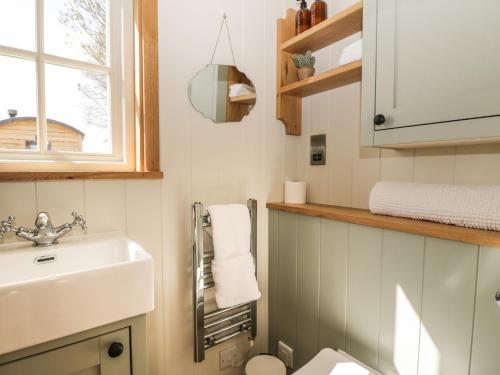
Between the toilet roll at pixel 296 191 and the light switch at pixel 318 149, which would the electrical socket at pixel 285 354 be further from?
the light switch at pixel 318 149

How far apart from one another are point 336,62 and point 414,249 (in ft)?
2.91

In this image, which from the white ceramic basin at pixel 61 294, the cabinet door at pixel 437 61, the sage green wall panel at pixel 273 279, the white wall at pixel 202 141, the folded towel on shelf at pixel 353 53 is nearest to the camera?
the white ceramic basin at pixel 61 294

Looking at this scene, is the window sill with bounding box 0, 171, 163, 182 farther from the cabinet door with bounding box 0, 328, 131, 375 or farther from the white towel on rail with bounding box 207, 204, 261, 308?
the cabinet door with bounding box 0, 328, 131, 375

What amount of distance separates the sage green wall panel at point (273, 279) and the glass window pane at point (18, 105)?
1025 mm

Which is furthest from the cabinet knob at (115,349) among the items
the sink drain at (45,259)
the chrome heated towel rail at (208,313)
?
the chrome heated towel rail at (208,313)

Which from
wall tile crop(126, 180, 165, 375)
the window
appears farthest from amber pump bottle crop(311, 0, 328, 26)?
wall tile crop(126, 180, 165, 375)

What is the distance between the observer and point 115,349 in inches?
26.6

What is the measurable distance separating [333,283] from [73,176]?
3.36ft

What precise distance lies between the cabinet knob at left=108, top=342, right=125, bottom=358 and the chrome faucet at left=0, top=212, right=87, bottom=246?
1.29 ft

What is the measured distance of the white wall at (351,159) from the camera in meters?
0.90

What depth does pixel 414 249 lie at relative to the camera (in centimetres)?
83

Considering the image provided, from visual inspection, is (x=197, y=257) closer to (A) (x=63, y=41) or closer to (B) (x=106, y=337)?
(B) (x=106, y=337)

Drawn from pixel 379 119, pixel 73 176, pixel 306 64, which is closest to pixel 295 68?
pixel 306 64

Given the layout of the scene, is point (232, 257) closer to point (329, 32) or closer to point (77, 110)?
point (77, 110)
